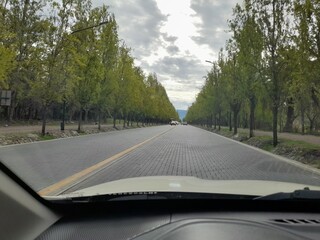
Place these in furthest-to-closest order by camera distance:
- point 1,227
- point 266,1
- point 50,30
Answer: point 50,30, point 266,1, point 1,227

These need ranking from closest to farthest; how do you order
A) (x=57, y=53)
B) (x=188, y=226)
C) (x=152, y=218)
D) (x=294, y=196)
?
(x=188, y=226) → (x=152, y=218) → (x=294, y=196) → (x=57, y=53)

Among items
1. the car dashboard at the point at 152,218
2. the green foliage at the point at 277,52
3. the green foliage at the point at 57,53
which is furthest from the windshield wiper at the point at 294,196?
the green foliage at the point at 57,53

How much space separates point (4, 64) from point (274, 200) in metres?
22.1

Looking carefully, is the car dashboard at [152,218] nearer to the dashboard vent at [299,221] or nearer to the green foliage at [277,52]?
the dashboard vent at [299,221]

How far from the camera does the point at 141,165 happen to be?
13.4m

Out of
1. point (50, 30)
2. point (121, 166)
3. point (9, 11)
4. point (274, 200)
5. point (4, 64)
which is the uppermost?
point (9, 11)

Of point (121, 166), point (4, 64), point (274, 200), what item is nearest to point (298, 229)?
point (274, 200)

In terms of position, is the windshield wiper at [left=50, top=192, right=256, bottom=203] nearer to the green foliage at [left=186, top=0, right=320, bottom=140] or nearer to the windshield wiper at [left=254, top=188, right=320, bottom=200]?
the windshield wiper at [left=254, top=188, right=320, bottom=200]

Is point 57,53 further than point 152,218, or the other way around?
point 57,53

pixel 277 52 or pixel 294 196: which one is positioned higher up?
pixel 277 52

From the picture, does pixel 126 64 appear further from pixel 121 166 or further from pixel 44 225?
pixel 44 225

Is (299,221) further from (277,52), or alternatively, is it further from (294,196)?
(277,52)

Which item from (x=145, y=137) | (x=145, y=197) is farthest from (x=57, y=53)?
(x=145, y=197)

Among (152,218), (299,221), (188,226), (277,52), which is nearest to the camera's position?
(188,226)
